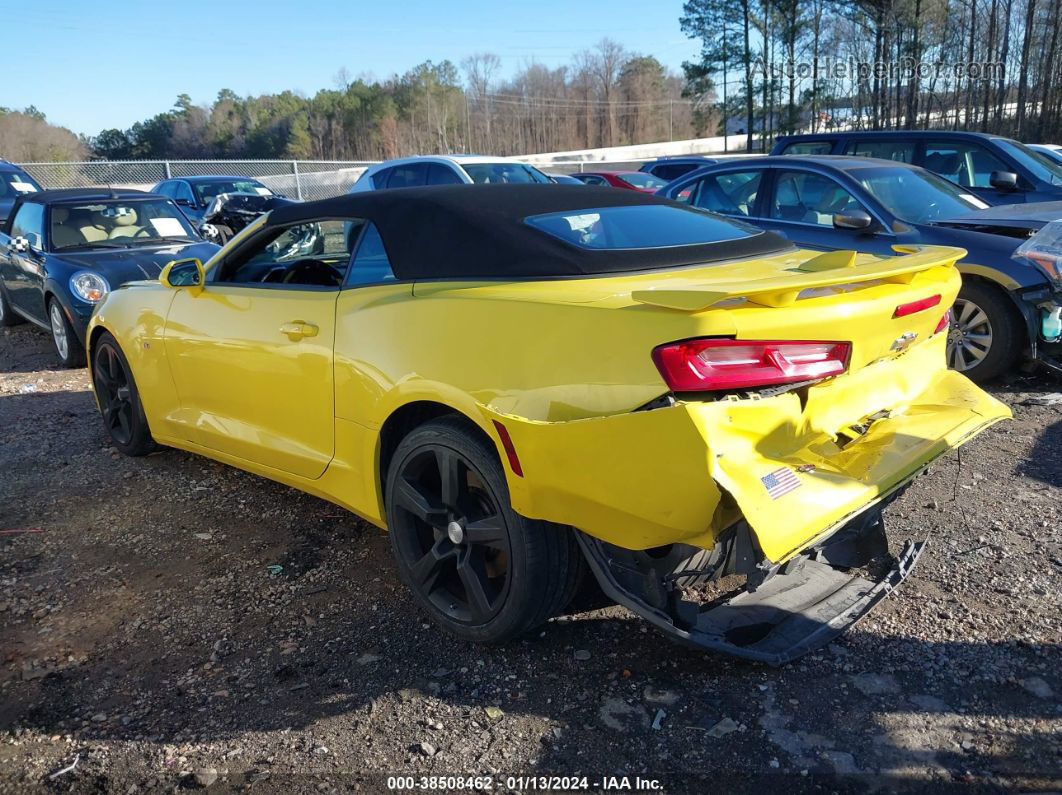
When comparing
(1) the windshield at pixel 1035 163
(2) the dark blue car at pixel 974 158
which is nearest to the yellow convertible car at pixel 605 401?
(2) the dark blue car at pixel 974 158

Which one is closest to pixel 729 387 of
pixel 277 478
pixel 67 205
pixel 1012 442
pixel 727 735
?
pixel 727 735

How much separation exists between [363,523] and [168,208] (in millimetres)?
6021

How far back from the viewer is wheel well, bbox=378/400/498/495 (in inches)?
112

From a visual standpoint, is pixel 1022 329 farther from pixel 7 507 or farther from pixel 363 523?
pixel 7 507

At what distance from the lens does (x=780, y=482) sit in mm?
2219

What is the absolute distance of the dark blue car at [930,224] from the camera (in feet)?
18.2

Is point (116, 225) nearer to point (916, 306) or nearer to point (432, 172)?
point (432, 172)

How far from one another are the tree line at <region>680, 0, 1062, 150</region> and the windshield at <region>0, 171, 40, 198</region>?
29.4 m

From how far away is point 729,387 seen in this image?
7.26 ft

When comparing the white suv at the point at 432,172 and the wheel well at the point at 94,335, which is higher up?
the white suv at the point at 432,172

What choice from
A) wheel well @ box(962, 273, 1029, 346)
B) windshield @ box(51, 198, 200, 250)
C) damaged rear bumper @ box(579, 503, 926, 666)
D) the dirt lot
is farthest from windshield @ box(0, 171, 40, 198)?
damaged rear bumper @ box(579, 503, 926, 666)

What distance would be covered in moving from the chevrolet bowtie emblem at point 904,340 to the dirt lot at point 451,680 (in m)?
0.95

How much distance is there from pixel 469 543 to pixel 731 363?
1.10 m

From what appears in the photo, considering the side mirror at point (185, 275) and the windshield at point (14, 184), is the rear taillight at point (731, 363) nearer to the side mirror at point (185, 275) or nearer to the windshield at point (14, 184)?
the side mirror at point (185, 275)
